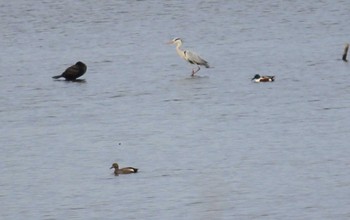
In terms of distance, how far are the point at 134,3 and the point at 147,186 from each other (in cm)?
2530

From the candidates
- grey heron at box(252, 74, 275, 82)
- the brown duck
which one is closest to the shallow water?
the brown duck

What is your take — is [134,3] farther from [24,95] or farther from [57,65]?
[24,95]

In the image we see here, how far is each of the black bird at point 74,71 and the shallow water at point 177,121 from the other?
252 millimetres

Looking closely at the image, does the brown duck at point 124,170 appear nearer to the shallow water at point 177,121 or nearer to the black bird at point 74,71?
the shallow water at point 177,121

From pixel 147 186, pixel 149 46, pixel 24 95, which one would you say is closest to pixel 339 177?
pixel 147 186

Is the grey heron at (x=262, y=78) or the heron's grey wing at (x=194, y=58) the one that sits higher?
the grey heron at (x=262, y=78)

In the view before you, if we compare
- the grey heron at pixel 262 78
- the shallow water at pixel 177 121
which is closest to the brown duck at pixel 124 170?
the shallow water at pixel 177 121

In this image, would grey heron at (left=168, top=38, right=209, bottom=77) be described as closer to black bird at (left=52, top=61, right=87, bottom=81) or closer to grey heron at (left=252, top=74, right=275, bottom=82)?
black bird at (left=52, top=61, right=87, bottom=81)

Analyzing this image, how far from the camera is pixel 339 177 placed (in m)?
15.3

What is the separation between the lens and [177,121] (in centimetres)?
1977

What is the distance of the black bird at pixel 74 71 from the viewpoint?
2481cm

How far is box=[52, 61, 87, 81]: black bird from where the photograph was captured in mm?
24812

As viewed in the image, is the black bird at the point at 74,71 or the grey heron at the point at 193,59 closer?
the black bird at the point at 74,71

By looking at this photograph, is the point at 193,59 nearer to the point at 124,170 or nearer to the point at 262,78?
the point at 262,78
